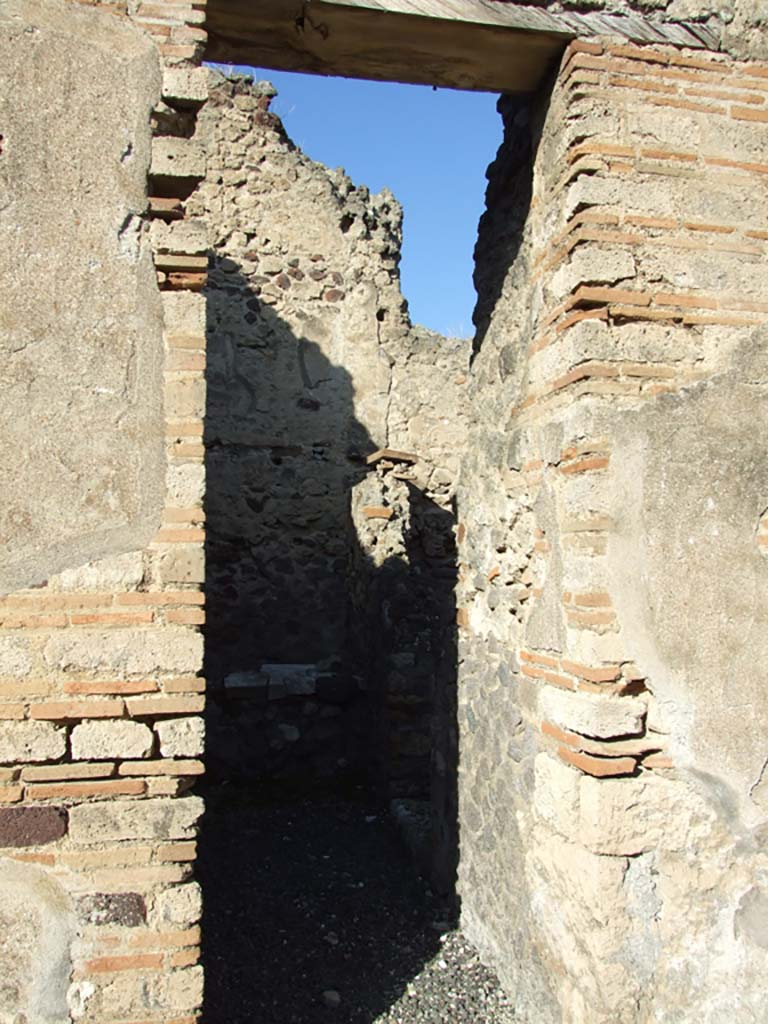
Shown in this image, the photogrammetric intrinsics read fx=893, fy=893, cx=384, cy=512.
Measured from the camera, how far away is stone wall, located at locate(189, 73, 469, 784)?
7.97 m

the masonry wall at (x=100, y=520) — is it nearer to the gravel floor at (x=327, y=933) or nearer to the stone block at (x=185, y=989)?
the stone block at (x=185, y=989)

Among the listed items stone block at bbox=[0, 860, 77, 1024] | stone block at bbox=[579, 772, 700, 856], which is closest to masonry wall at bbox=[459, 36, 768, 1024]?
stone block at bbox=[579, 772, 700, 856]

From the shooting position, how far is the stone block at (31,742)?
8.31ft

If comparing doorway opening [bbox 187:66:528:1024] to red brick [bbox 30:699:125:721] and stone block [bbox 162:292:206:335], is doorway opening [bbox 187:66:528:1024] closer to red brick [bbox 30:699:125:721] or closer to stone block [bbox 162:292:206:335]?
red brick [bbox 30:699:125:721]

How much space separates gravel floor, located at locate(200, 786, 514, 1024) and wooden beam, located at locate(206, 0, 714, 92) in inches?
139

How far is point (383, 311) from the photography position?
8.49 metres

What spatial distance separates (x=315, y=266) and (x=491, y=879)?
614 centimetres

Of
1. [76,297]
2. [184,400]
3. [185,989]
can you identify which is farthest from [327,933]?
[76,297]

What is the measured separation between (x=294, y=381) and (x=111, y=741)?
6.03 metres

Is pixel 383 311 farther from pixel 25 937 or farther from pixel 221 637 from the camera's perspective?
pixel 25 937

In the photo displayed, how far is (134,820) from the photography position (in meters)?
2.62

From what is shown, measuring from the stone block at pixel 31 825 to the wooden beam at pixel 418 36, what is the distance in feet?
8.72

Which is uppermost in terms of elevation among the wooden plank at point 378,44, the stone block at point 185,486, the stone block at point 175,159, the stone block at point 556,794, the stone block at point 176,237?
the wooden plank at point 378,44

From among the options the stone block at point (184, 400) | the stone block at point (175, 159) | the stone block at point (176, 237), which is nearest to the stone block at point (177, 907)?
the stone block at point (184, 400)
